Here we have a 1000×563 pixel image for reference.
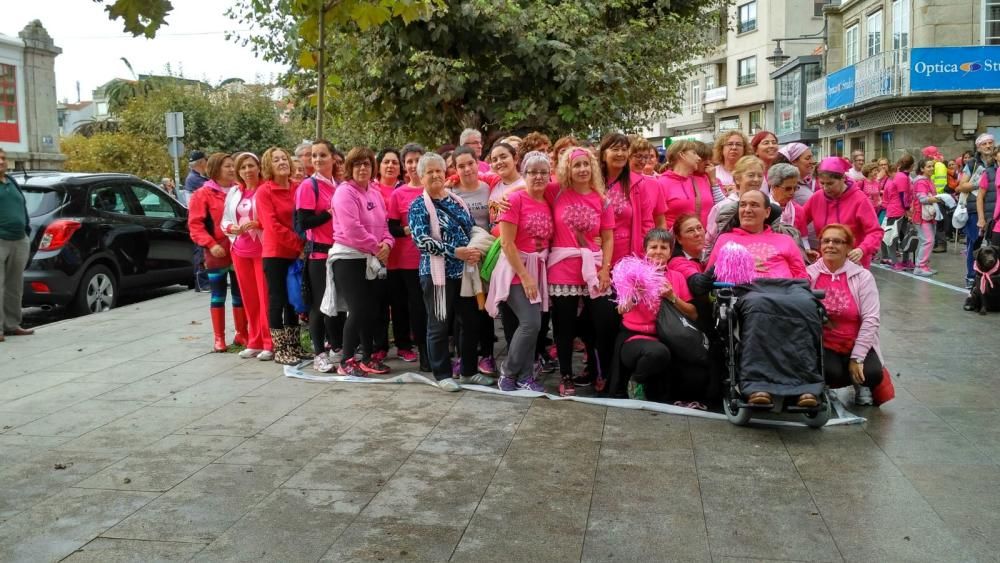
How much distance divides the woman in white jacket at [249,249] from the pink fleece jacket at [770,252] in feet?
13.5

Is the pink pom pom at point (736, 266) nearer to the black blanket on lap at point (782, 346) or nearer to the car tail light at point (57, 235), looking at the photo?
the black blanket on lap at point (782, 346)

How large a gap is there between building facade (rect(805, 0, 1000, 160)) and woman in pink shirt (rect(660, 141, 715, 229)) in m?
22.4

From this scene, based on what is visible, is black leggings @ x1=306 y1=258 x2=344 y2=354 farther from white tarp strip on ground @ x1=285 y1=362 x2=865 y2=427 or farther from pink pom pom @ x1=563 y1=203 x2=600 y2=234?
pink pom pom @ x1=563 y1=203 x2=600 y2=234

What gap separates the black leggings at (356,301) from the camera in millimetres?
7699

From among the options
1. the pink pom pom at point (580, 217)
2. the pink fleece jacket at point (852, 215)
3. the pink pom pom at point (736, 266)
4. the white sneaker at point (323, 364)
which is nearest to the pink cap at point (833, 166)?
the pink fleece jacket at point (852, 215)

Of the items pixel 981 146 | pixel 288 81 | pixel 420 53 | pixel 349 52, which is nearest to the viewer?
pixel 349 52

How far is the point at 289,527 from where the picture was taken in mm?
4387

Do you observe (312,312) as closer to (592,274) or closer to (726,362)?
(592,274)

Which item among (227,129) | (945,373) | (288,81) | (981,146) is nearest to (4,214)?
(288,81)

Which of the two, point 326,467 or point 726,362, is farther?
point 726,362

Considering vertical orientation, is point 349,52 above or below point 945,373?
above

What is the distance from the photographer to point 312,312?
8.27 m

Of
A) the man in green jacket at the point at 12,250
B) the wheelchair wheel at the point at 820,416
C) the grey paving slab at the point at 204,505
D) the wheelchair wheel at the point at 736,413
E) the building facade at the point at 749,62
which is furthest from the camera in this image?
the building facade at the point at 749,62

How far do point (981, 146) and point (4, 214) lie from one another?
12.4 m
